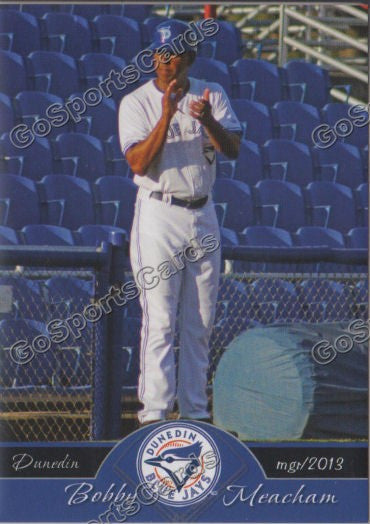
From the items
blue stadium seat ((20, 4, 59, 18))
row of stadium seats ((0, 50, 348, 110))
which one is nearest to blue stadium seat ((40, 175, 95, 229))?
row of stadium seats ((0, 50, 348, 110))

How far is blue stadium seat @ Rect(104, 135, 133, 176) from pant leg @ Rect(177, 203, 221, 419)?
10.6 ft

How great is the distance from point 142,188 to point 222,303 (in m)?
1.46

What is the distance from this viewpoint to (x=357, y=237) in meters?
7.06

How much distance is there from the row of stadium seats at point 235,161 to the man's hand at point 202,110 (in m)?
2.78

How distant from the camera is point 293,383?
412 centimetres

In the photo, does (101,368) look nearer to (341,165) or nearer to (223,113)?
(223,113)

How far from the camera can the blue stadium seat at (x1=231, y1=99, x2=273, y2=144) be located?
7.99 m

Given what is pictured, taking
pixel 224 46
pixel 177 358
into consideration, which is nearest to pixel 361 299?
pixel 177 358

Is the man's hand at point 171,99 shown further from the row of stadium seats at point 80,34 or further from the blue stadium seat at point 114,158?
the row of stadium seats at point 80,34

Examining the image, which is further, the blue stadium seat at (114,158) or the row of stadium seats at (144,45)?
the row of stadium seats at (144,45)

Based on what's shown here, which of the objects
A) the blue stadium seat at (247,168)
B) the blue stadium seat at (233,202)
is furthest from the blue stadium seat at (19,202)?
the blue stadium seat at (247,168)

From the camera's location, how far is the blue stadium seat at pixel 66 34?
27.8 feet

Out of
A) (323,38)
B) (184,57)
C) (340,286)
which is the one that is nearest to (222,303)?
(340,286)

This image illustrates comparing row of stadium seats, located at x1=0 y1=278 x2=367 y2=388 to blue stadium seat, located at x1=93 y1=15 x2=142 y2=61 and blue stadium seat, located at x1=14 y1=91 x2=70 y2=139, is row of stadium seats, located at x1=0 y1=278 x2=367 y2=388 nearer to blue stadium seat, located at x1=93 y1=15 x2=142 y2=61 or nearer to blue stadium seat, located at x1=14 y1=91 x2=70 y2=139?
blue stadium seat, located at x1=14 y1=91 x2=70 y2=139
